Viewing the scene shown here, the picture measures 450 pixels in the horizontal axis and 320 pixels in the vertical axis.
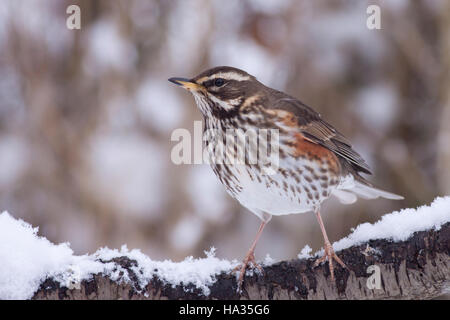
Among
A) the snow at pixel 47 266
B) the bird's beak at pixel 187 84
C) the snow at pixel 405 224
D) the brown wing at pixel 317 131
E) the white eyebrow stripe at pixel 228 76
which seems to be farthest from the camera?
the brown wing at pixel 317 131

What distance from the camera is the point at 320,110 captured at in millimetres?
5809

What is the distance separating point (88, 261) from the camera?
7.88 ft

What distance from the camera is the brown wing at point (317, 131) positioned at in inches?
125

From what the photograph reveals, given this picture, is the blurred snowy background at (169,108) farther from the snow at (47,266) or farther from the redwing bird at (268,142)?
the snow at (47,266)

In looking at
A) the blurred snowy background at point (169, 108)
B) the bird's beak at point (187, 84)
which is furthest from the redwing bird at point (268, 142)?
the blurred snowy background at point (169, 108)

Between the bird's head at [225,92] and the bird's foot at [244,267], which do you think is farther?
the bird's head at [225,92]

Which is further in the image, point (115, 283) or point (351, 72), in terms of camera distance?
point (351, 72)

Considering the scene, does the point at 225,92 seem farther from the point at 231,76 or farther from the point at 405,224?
the point at 405,224

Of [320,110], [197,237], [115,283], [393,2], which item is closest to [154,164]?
[197,237]

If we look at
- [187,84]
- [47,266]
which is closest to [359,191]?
[187,84]

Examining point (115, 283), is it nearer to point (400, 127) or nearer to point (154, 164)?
point (154, 164)

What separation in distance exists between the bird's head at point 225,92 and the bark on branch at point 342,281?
3.16 feet

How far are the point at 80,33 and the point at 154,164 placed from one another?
1.53 m

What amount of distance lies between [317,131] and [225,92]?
599 millimetres
